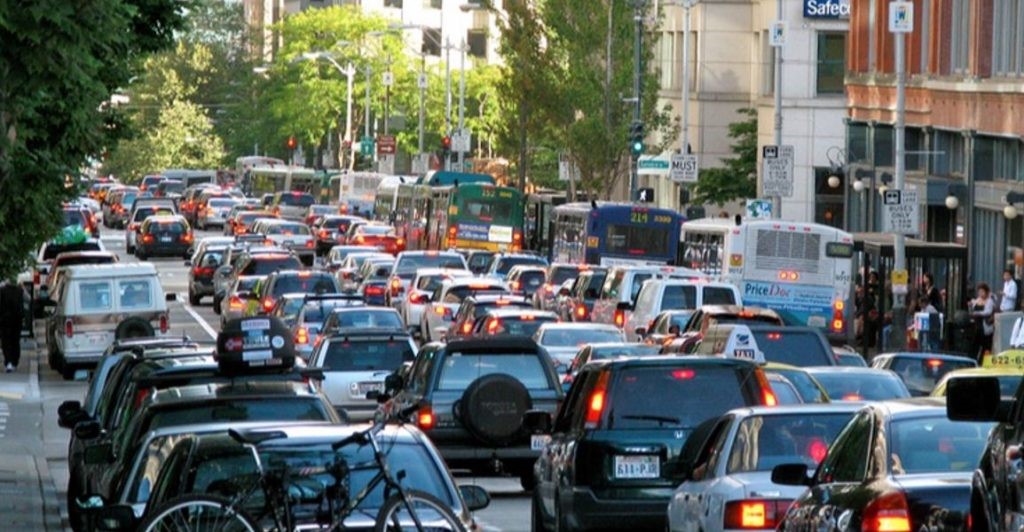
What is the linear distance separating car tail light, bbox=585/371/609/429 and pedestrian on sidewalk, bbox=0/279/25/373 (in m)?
26.2

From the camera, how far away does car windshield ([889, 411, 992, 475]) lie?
1228cm

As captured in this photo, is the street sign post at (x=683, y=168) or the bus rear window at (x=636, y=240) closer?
the bus rear window at (x=636, y=240)

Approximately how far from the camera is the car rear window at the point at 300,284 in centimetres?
4791

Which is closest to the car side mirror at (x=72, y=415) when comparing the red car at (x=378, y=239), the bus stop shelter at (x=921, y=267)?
the bus stop shelter at (x=921, y=267)

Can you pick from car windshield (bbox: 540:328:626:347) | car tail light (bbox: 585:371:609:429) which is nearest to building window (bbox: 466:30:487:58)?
car windshield (bbox: 540:328:626:347)

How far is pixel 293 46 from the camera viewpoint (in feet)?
454

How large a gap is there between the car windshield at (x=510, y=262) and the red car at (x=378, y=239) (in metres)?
17.4

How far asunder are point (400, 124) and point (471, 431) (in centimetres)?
11246

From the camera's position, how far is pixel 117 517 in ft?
40.4

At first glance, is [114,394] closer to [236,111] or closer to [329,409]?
[329,409]

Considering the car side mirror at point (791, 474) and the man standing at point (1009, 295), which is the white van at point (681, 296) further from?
the car side mirror at point (791, 474)

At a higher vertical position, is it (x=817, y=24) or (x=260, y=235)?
(x=817, y=24)

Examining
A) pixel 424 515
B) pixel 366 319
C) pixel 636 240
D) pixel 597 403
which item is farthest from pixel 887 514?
pixel 636 240

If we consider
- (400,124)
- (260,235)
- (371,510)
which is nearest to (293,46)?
(400,124)
